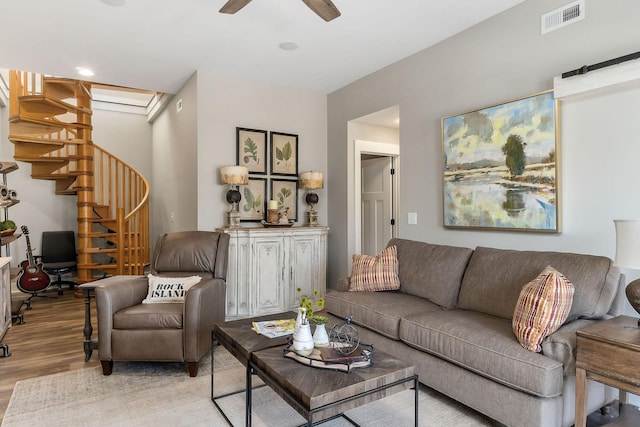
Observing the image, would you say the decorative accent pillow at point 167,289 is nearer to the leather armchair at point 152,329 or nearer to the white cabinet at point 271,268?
the leather armchair at point 152,329

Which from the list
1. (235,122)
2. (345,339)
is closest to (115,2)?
(235,122)

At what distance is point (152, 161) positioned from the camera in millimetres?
6895

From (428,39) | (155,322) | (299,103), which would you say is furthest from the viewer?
(299,103)

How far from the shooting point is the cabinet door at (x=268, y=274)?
419 centimetres

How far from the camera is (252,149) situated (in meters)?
4.60

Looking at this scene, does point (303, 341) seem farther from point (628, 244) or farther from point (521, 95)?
point (521, 95)

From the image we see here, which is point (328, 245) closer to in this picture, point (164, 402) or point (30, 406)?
point (164, 402)

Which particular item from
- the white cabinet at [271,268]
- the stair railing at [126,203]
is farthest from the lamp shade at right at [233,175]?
the stair railing at [126,203]

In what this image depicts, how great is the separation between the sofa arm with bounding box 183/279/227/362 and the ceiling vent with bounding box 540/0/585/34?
123 inches

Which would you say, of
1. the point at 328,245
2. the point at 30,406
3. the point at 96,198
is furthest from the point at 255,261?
the point at 96,198

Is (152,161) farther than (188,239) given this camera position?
Yes

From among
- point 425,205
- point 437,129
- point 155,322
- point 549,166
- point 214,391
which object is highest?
point 437,129

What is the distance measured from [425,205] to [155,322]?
257 centimetres

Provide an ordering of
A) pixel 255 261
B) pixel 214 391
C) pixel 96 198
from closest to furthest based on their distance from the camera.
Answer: pixel 214 391, pixel 255 261, pixel 96 198
